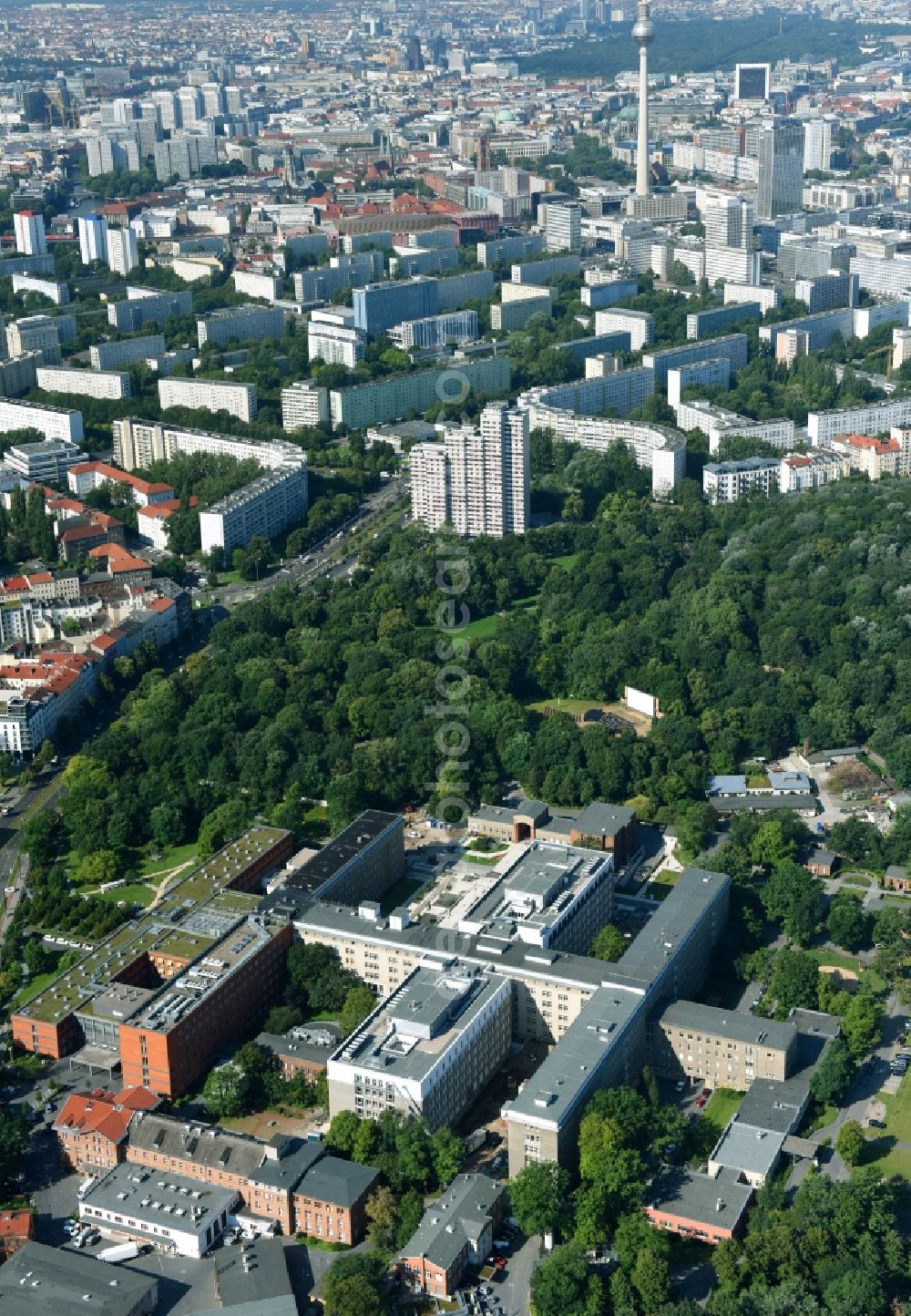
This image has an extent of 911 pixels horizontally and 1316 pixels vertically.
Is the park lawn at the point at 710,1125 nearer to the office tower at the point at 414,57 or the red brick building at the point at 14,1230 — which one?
the red brick building at the point at 14,1230

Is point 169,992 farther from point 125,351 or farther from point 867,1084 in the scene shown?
point 125,351

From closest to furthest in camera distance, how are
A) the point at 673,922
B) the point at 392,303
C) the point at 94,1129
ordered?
the point at 94,1129 < the point at 673,922 < the point at 392,303

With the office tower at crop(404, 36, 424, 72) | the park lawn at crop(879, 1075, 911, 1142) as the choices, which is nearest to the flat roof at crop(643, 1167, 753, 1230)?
the park lawn at crop(879, 1075, 911, 1142)

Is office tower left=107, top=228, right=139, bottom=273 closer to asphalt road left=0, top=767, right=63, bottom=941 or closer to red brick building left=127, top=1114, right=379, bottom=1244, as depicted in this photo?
asphalt road left=0, top=767, right=63, bottom=941

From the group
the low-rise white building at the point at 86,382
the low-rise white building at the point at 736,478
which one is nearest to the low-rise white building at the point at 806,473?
the low-rise white building at the point at 736,478

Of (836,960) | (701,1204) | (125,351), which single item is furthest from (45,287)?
(701,1204)
